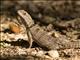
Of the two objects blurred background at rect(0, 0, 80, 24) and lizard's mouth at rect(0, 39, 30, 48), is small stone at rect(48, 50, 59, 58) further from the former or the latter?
blurred background at rect(0, 0, 80, 24)

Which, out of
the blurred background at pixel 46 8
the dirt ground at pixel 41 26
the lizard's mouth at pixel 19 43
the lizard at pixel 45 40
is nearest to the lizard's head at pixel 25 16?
the lizard at pixel 45 40

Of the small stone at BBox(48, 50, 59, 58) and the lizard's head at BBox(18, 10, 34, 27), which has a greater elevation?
the lizard's head at BBox(18, 10, 34, 27)

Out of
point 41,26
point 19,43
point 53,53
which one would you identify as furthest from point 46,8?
point 53,53

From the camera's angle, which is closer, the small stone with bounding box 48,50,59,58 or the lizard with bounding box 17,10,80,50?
the small stone with bounding box 48,50,59,58

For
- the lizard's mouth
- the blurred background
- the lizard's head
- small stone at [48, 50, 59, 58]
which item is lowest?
small stone at [48, 50, 59, 58]

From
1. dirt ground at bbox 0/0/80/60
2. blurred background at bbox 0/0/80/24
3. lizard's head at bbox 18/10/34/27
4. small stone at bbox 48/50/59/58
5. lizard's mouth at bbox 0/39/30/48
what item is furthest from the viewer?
blurred background at bbox 0/0/80/24

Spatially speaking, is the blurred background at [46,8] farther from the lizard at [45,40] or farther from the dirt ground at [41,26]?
the lizard at [45,40]

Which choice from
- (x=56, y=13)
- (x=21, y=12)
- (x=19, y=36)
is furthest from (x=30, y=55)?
(x=56, y=13)

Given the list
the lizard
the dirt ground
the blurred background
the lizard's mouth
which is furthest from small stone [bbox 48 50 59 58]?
the blurred background

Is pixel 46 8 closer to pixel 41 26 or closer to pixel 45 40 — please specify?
pixel 41 26
